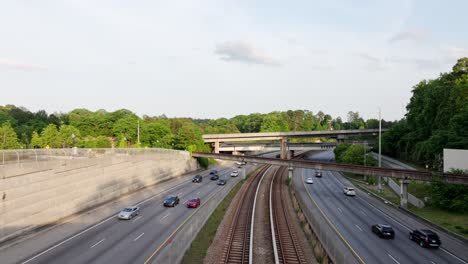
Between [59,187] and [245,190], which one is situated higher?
[59,187]

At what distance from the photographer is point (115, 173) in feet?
165

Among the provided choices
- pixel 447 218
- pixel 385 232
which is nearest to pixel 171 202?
pixel 385 232

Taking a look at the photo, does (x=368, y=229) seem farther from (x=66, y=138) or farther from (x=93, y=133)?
(x=93, y=133)

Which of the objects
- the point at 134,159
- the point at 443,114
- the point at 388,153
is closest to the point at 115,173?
the point at 134,159

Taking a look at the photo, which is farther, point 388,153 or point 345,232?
point 388,153

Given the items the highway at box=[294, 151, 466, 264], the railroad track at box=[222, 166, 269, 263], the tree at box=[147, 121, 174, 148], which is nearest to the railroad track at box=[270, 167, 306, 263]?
the railroad track at box=[222, 166, 269, 263]

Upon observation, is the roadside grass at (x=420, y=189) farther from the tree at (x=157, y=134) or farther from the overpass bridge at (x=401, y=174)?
the tree at (x=157, y=134)

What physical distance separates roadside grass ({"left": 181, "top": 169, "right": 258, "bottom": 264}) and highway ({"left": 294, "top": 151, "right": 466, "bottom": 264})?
13.2 metres

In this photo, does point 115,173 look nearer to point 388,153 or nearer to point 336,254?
point 336,254

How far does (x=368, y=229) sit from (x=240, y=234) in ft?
46.5

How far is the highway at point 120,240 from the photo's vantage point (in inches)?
1010

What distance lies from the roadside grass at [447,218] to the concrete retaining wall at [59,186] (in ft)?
138

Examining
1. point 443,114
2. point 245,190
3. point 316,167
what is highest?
point 443,114

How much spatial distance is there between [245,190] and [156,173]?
60.8 feet
